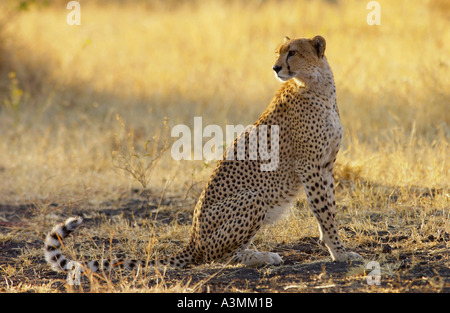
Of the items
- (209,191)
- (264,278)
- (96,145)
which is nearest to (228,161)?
(209,191)

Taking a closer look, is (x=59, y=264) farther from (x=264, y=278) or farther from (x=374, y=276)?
(x=374, y=276)

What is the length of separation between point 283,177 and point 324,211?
0.33m

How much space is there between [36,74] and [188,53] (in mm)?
2441

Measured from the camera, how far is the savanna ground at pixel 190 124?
391 centimetres

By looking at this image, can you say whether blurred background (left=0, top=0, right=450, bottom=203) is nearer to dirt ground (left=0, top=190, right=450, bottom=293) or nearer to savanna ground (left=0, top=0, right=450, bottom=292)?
savanna ground (left=0, top=0, right=450, bottom=292)

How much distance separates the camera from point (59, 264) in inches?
148

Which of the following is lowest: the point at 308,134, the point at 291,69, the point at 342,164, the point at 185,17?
the point at 342,164

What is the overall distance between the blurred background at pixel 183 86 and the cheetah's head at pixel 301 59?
1333 mm

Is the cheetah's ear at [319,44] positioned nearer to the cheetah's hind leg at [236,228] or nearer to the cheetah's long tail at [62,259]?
the cheetah's hind leg at [236,228]

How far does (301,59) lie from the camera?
158 inches

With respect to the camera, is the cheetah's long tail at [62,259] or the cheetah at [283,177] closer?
the cheetah's long tail at [62,259]

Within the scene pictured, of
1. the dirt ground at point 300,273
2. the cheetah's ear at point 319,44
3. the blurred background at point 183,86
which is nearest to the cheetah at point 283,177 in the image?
the cheetah's ear at point 319,44

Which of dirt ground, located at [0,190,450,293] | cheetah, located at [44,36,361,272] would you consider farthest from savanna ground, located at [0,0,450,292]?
cheetah, located at [44,36,361,272]

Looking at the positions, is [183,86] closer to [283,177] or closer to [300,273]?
[283,177]
